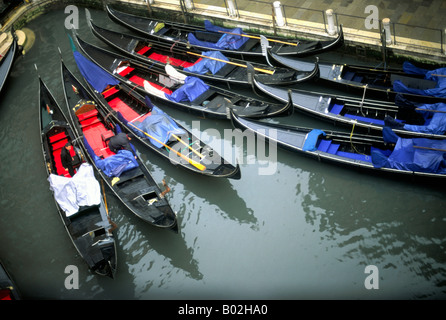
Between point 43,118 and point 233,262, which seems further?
point 43,118

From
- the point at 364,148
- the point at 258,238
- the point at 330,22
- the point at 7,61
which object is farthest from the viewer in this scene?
the point at 7,61

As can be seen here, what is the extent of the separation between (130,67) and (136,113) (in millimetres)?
1842

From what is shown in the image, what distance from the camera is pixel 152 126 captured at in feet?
40.0

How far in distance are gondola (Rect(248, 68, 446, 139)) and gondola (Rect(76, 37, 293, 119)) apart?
44cm


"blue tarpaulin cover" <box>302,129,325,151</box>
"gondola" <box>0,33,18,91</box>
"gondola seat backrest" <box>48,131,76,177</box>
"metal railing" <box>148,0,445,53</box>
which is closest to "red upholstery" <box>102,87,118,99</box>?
"gondola seat backrest" <box>48,131,76,177</box>

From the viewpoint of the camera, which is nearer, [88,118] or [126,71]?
[88,118]

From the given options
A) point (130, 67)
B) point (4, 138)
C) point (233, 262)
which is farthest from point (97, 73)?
point (233, 262)

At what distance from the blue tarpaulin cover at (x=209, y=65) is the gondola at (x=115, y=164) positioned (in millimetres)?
2604

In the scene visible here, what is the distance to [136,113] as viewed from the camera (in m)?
13.1

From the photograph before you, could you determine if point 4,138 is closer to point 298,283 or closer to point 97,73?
point 97,73

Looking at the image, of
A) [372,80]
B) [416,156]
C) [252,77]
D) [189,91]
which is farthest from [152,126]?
[416,156]

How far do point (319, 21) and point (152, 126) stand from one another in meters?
5.39

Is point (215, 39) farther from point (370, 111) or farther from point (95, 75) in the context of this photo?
point (370, 111)

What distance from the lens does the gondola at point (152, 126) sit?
37.2ft
